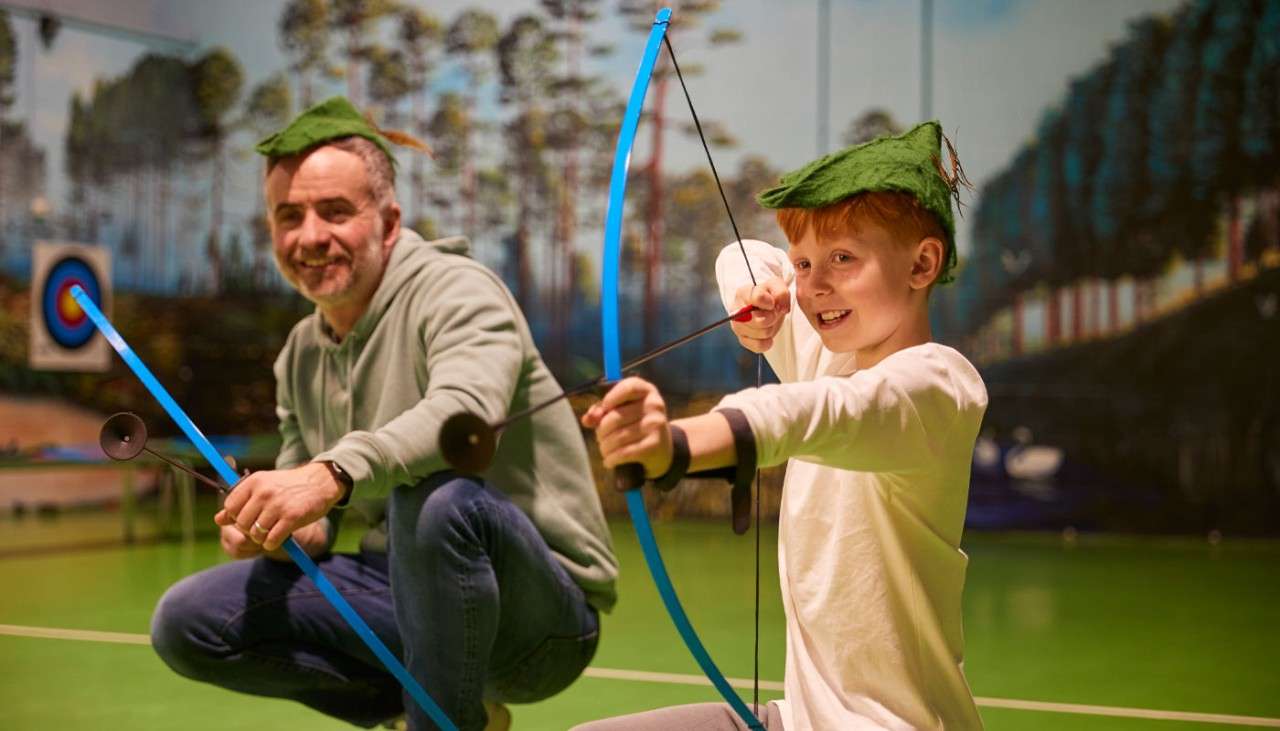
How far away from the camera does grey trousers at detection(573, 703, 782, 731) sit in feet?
4.37

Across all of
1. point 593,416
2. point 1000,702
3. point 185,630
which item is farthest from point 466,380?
point 1000,702

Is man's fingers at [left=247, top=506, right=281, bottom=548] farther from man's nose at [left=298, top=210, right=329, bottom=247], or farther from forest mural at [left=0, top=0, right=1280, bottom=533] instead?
forest mural at [left=0, top=0, right=1280, bottom=533]

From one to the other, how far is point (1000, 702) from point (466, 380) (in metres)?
1.52

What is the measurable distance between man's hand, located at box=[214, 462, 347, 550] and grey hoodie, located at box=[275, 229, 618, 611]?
0.22 m

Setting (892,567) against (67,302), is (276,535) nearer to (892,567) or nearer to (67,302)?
(892,567)

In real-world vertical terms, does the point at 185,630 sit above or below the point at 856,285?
below

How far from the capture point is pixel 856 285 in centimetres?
125

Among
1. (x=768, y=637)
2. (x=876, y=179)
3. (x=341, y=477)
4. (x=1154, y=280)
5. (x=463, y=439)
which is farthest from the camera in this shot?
(x=1154, y=280)

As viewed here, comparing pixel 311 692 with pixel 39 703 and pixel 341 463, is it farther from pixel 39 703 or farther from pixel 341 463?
pixel 39 703

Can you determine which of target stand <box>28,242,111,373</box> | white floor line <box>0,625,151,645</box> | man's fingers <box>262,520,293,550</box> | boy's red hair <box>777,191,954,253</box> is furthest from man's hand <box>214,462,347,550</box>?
target stand <box>28,242,111,373</box>

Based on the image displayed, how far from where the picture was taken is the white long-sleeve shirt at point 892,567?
3.81 feet

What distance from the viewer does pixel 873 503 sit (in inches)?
49.9

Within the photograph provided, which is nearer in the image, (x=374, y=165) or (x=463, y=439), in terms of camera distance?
(x=463, y=439)

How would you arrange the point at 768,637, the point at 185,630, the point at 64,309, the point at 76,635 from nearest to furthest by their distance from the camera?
1. the point at 185,630
2. the point at 76,635
3. the point at 768,637
4. the point at 64,309
